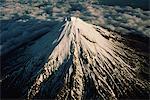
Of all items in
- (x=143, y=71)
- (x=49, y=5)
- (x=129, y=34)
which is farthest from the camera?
(x=49, y=5)

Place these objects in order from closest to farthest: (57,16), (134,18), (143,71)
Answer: (143,71), (134,18), (57,16)

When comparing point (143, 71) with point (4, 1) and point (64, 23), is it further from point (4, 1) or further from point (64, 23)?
point (4, 1)

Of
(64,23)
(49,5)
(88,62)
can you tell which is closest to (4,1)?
(49,5)

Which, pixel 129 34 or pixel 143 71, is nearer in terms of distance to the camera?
pixel 143 71

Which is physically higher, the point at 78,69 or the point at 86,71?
the point at 78,69
